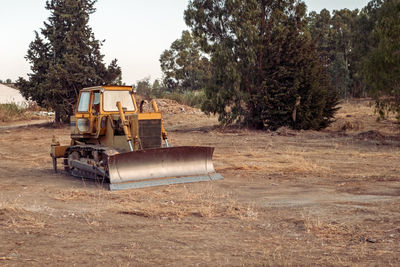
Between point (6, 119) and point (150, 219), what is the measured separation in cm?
3736

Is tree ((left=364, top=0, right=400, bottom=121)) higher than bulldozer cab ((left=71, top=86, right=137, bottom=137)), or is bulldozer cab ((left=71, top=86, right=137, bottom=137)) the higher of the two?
tree ((left=364, top=0, right=400, bottom=121))

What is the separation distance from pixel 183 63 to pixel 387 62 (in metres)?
47.3

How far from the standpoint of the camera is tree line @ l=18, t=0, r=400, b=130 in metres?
21.5

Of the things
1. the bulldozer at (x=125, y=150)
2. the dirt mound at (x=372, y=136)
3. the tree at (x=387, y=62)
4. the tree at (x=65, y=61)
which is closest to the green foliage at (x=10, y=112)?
the tree at (x=65, y=61)

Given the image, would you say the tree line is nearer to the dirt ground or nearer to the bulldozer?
the dirt ground

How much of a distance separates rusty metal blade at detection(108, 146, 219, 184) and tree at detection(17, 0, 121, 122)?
20.9 m

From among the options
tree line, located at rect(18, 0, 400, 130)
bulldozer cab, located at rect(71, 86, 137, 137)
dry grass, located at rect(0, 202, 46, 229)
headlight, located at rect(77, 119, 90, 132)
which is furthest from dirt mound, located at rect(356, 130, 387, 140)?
dry grass, located at rect(0, 202, 46, 229)

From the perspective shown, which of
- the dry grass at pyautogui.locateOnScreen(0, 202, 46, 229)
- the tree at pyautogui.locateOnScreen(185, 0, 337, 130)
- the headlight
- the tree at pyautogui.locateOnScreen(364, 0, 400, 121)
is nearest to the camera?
the dry grass at pyautogui.locateOnScreen(0, 202, 46, 229)

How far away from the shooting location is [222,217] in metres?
7.97

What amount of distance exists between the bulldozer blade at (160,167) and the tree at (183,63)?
2132 inches

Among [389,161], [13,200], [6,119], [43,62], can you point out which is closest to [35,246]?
[13,200]

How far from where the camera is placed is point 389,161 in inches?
580

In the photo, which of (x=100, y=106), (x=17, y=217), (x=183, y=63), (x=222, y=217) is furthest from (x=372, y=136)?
(x=183, y=63)

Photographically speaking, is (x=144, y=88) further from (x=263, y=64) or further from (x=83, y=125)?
(x=83, y=125)
